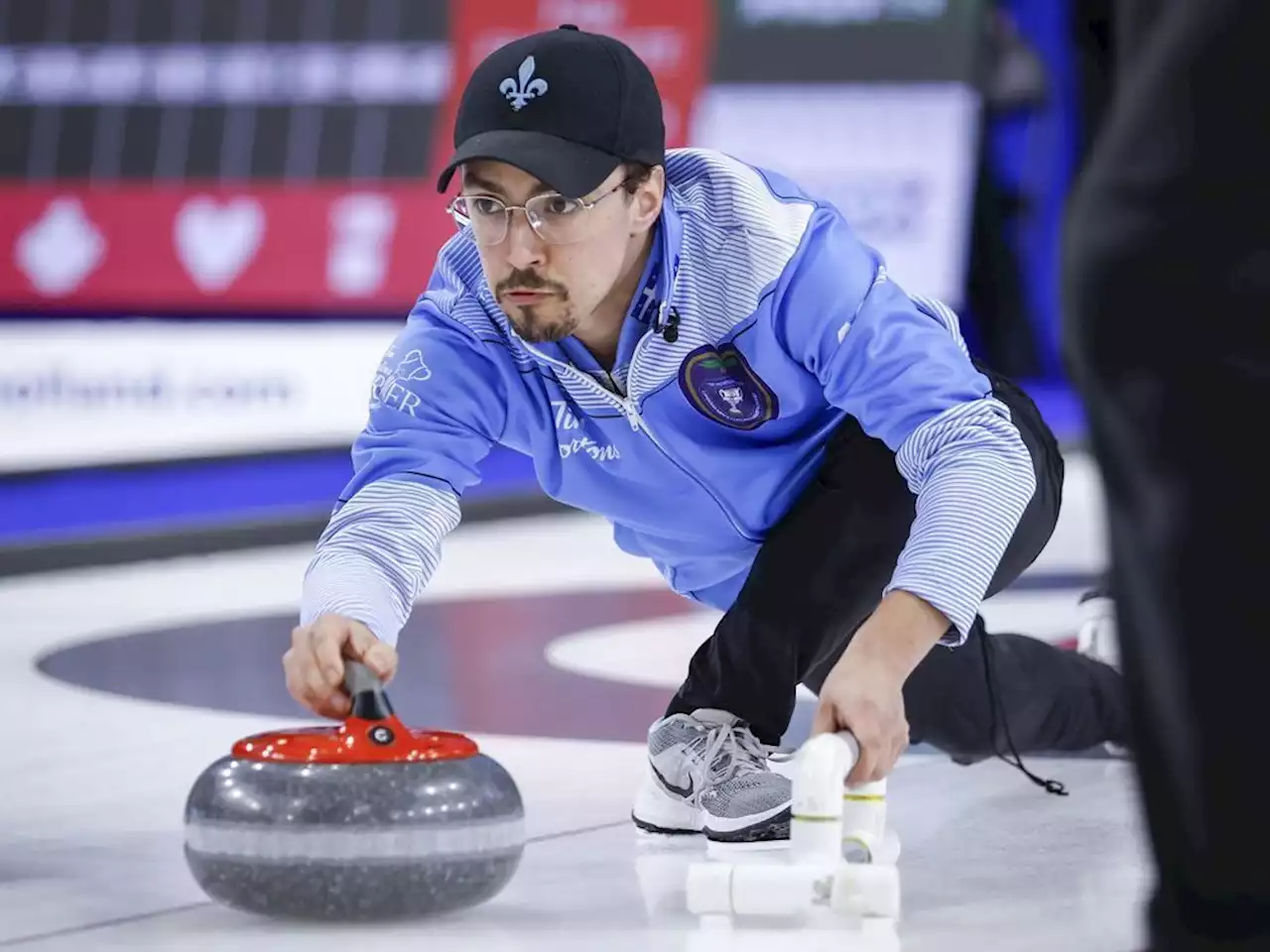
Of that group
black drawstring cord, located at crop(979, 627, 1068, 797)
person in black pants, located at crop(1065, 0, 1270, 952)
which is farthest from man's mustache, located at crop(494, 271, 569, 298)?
person in black pants, located at crop(1065, 0, 1270, 952)

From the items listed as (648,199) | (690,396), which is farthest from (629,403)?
(648,199)

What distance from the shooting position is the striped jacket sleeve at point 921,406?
1.96 meters

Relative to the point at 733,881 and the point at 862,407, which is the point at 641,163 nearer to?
the point at 862,407

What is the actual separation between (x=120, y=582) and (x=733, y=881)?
3.80m

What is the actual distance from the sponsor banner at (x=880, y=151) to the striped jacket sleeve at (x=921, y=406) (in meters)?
5.32

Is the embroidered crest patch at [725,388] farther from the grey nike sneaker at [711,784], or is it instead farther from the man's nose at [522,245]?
the grey nike sneaker at [711,784]

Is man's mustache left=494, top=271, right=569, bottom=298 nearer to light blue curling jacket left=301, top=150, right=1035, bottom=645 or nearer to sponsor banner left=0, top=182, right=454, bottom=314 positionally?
light blue curling jacket left=301, top=150, right=1035, bottom=645

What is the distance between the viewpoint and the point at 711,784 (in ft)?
7.58

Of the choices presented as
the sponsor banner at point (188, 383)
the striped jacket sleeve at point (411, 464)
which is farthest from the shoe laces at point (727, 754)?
the sponsor banner at point (188, 383)

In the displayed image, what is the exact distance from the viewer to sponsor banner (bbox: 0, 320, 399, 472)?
22.7ft

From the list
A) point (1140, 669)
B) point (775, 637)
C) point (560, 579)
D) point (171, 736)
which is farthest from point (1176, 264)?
point (560, 579)

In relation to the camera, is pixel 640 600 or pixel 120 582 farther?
pixel 120 582

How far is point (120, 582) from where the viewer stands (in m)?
5.42

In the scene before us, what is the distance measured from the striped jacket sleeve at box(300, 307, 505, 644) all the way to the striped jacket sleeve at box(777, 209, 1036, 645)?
0.37m
